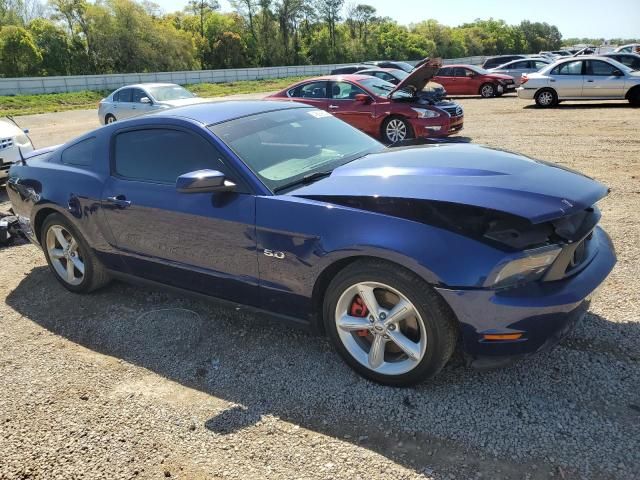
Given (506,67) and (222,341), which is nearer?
(222,341)

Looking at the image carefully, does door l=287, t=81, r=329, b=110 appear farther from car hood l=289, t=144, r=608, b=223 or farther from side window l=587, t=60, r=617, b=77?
side window l=587, t=60, r=617, b=77

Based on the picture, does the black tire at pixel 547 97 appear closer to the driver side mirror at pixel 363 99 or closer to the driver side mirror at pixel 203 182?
the driver side mirror at pixel 363 99

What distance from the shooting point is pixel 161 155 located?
12.3 ft

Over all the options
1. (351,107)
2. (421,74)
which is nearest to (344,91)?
(351,107)

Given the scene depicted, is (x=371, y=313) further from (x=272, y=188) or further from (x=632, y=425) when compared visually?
(x=632, y=425)

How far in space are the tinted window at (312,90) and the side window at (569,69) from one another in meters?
8.33

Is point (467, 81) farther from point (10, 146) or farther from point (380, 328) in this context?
point (380, 328)

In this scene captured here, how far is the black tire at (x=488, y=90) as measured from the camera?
824 inches

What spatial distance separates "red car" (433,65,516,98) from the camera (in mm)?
20891

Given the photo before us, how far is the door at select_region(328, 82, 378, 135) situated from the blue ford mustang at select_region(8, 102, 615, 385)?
6442 mm

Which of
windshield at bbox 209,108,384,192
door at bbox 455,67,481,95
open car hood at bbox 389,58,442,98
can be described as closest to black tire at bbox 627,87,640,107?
door at bbox 455,67,481,95

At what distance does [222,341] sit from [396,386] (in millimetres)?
1281

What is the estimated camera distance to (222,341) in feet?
11.8

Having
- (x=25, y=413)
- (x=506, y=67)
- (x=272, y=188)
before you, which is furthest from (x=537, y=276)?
(x=506, y=67)
